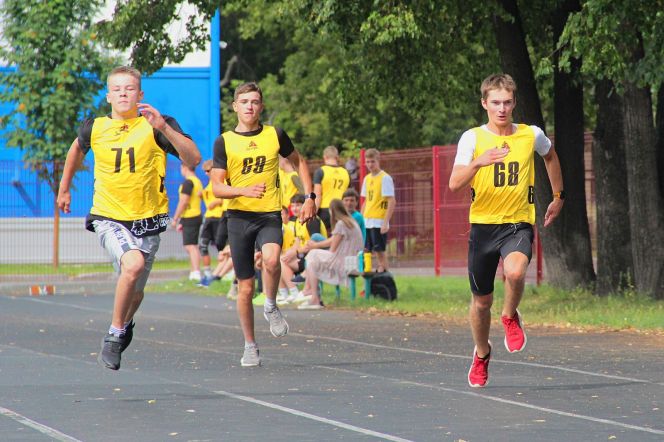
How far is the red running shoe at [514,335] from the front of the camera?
965 cm

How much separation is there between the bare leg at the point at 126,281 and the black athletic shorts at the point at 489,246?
225 cm

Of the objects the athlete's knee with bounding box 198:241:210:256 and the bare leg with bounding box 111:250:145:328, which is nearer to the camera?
the bare leg with bounding box 111:250:145:328

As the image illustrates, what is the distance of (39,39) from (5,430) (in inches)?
923

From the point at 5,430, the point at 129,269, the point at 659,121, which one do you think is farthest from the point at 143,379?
the point at 659,121

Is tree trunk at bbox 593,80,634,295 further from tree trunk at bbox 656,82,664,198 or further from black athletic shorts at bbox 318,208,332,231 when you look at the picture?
black athletic shorts at bbox 318,208,332,231

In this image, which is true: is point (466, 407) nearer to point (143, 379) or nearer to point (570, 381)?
point (570, 381)

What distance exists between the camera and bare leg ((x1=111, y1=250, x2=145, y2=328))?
383 inches

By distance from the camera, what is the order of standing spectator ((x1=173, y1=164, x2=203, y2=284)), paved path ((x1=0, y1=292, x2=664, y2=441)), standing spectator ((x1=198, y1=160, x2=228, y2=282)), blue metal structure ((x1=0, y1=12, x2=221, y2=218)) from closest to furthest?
paved path ((x1=0, y1=292, x2=664, y2=441)) < standing spectator ((x1=198, y1=160, x2=228, y2=282)) < standing spectator ((x1=173, y1=164, x2=203, y2=284)) < blue metal structure ((x1=0, y1=12, x2=221, y2=218))

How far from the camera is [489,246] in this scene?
9.62 metres

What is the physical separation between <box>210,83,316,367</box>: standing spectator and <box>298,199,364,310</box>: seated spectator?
731 centimetres

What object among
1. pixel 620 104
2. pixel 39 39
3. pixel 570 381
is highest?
pixel 39 39

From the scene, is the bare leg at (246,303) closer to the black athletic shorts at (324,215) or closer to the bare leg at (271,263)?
the bare leg at (271,263)

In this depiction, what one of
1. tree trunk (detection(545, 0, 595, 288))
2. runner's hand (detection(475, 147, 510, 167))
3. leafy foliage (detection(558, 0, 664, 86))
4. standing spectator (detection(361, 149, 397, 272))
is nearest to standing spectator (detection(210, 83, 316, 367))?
runner's hand (detection(475, 147, 510, 167))

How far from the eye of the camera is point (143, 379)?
10500mm
